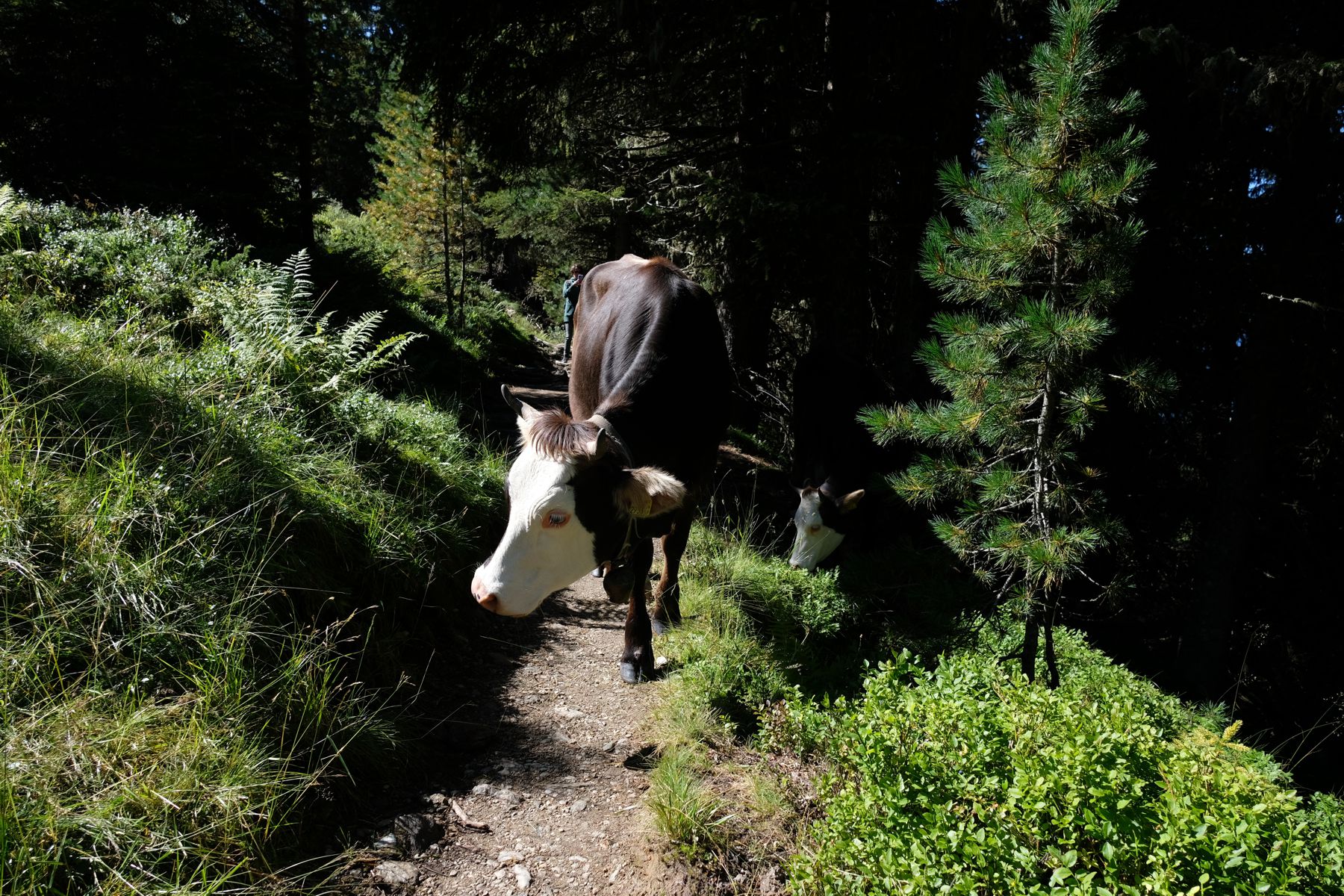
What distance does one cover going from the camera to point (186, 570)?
8.75ft

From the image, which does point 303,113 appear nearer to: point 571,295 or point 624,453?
point 571,295

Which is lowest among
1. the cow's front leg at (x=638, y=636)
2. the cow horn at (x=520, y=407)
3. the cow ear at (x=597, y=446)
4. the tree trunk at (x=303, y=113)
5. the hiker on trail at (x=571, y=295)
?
the cow's front leg at (x=638, y=636)

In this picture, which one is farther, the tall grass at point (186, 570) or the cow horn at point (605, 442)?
the cow horn at point (605, 442)

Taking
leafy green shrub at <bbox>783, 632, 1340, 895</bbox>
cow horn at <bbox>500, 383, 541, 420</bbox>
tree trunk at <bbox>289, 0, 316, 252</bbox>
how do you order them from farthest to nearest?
tree trunk at <bbox>289, 0, 316, 252</bbox>, cow horn at <bbox>500, 383, 541, 420</bbox>, leafy green shrub at <bbox>783, 632, 1340, 895</bbox>

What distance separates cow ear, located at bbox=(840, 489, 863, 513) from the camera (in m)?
5.12

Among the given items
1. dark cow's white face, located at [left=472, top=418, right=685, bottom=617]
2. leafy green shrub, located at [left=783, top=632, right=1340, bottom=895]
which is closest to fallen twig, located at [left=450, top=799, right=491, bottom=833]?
dark cow's white face, located at [left=472, top=418, right=685, bottom=617]

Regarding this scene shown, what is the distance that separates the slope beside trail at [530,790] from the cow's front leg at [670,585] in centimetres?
35

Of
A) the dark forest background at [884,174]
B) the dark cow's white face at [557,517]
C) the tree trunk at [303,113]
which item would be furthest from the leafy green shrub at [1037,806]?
the tree trunk at [303,113]

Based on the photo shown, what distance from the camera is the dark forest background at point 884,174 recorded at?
508 cm

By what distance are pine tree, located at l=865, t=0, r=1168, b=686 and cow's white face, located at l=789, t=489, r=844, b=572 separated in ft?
6.18

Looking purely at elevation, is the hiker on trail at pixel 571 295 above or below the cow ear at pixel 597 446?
above

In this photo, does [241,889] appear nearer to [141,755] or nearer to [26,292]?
[141,755]

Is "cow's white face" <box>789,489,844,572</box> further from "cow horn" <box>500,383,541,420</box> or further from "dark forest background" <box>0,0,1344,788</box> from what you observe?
"cow horn" <box>500,383,541,420</box>

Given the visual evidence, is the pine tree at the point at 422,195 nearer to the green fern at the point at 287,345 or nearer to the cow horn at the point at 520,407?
the green fern at the point at 287,345
